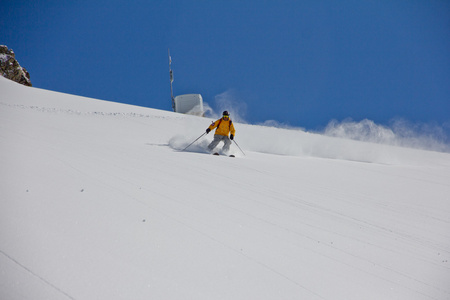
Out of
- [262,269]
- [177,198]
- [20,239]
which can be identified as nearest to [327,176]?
[177,198]

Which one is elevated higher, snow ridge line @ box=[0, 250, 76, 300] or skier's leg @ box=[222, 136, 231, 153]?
skier's leg @ box=[222, 136, 231, 153]

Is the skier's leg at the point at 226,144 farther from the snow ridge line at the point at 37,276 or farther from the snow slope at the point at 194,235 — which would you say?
the snow ridge line at the point at 37,276

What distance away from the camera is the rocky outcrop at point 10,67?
4453 cm

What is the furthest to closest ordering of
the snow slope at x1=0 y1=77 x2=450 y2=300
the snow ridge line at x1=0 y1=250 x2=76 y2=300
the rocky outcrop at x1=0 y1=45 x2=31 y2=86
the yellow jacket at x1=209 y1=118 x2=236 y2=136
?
the rocky outcrop at x1=0 y1=45 x2=31 y2=86 < the yellow jacket at x1=209 y1=118 x2=236 y2=136 < the snow slope at x1=0 y1=77 x2=450 y2=300 < the snow ridge line at x1=0 y1=250 x2=76 y2=300

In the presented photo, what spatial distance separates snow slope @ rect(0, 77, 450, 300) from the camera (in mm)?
2035

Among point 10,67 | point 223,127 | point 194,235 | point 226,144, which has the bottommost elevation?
point 194,235

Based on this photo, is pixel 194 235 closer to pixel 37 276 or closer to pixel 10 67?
pixel 37 276

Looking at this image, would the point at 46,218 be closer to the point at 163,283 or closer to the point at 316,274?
the point at 163,283

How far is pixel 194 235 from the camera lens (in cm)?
291

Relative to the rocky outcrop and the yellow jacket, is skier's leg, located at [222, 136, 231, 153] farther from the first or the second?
the rocky outcrop

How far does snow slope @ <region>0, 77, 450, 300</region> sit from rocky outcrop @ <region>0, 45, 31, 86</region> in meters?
49.8

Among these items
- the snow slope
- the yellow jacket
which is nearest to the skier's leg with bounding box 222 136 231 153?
the yellow jacket

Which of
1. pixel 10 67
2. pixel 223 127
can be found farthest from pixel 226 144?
pixel 10 67

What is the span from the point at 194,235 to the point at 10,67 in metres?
55.4
